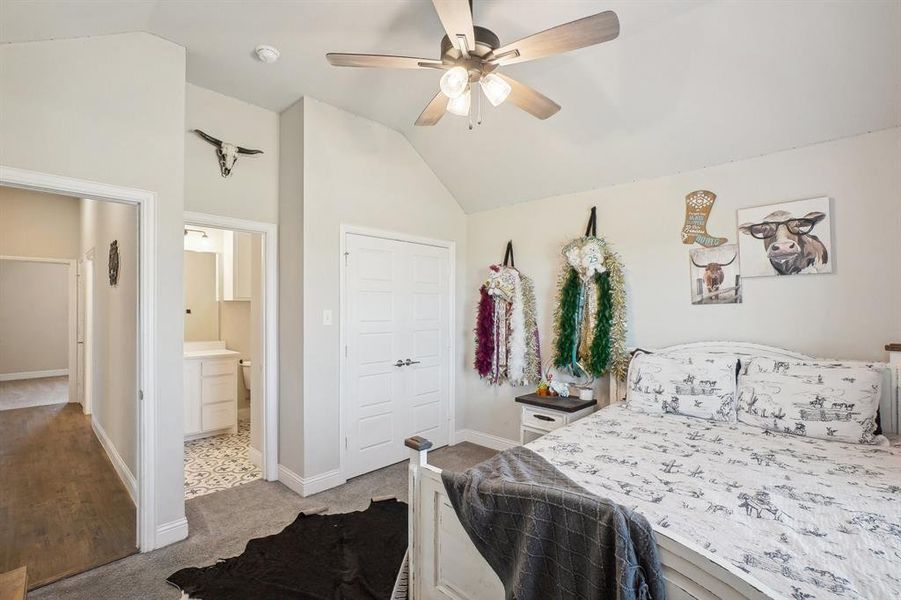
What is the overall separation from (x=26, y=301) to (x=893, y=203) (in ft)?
39.3

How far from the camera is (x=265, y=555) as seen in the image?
2.37 meters

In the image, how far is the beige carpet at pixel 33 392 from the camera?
19.9ft

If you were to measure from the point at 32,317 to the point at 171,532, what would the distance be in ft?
27.8

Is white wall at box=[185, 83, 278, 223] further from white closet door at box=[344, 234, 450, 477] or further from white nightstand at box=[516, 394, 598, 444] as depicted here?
white nightstand at box=[516, 394, 598, 444]

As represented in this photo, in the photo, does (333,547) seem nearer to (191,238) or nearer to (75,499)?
(75,499)

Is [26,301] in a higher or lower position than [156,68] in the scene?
lower

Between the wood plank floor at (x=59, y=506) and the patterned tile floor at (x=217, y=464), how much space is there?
0.44m

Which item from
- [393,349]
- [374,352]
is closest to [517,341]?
[393,349]

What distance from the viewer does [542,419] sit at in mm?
3359

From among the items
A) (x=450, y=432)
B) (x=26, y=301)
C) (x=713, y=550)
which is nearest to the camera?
(x=713, y=550)

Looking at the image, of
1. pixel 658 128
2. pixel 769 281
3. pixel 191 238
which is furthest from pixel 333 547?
pixel 191 238

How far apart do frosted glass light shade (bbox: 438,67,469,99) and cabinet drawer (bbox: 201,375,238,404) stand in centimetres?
394

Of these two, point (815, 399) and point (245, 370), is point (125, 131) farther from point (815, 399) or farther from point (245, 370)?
point (815, 399)

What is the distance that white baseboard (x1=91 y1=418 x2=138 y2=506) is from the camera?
10.3 feet
